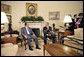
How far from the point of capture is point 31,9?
280 inches

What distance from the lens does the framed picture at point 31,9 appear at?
7.02 meters

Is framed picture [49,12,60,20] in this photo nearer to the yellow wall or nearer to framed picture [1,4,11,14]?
the yellow wall

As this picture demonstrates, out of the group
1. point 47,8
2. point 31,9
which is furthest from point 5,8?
point 47,8

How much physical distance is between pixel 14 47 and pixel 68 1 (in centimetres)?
633

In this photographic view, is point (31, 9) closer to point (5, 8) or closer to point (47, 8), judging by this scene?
point (47, 8)

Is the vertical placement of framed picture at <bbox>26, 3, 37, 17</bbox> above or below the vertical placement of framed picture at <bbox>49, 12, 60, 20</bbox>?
above

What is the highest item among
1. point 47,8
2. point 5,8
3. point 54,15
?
point 47,8

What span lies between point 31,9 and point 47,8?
1.16 metres

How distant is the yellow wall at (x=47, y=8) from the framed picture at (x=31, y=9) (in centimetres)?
20

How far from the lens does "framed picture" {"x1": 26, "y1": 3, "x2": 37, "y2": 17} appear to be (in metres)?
7.02

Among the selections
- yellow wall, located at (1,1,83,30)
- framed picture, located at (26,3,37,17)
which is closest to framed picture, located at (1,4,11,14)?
yellow wall, located at (1,1,83,30)

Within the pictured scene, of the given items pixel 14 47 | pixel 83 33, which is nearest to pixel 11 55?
pixel 14 47

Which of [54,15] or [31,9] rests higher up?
[31,9]

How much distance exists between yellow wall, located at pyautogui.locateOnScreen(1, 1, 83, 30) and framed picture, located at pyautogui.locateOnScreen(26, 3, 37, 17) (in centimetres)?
20
